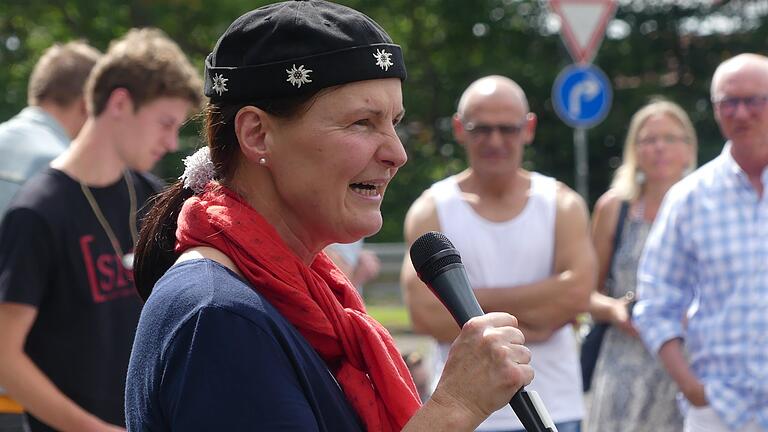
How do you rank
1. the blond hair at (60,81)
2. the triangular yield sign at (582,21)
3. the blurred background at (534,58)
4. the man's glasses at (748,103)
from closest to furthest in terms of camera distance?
the blond hair at (60,81), the man's glasses at (748,103), the triangular yield sign at (582,21), the blurred background at (534,58)

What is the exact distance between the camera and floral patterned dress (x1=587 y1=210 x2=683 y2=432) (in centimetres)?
590

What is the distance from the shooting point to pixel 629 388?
19.6ft

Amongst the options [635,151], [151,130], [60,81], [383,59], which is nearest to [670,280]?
[635,151]

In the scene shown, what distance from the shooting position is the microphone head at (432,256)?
2359 mm

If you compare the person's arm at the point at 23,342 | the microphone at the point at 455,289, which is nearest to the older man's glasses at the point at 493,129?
the person's arm at the point at 23,342

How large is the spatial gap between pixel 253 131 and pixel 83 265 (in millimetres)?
1899

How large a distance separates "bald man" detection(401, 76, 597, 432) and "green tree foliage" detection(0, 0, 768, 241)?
54.8 feet

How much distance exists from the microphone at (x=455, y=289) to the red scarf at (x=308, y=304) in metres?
0.16

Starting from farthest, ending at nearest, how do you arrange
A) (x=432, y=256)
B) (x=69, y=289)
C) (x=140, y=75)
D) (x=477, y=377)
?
(x=140, y=75) → (x=69, y=289) → (x=432, y=256) → (x=477, y=377)

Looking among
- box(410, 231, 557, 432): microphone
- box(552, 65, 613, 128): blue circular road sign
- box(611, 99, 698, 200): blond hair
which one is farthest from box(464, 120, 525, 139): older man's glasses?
box(552, 65, 613, 128): blue circular road sign

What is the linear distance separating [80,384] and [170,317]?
2.08 m

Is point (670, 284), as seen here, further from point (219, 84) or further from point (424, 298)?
point (219, 84)

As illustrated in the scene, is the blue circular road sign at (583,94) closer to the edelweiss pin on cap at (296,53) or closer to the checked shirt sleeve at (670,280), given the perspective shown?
the checked shirt sleeve at (670,280)

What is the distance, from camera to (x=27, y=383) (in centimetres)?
384
